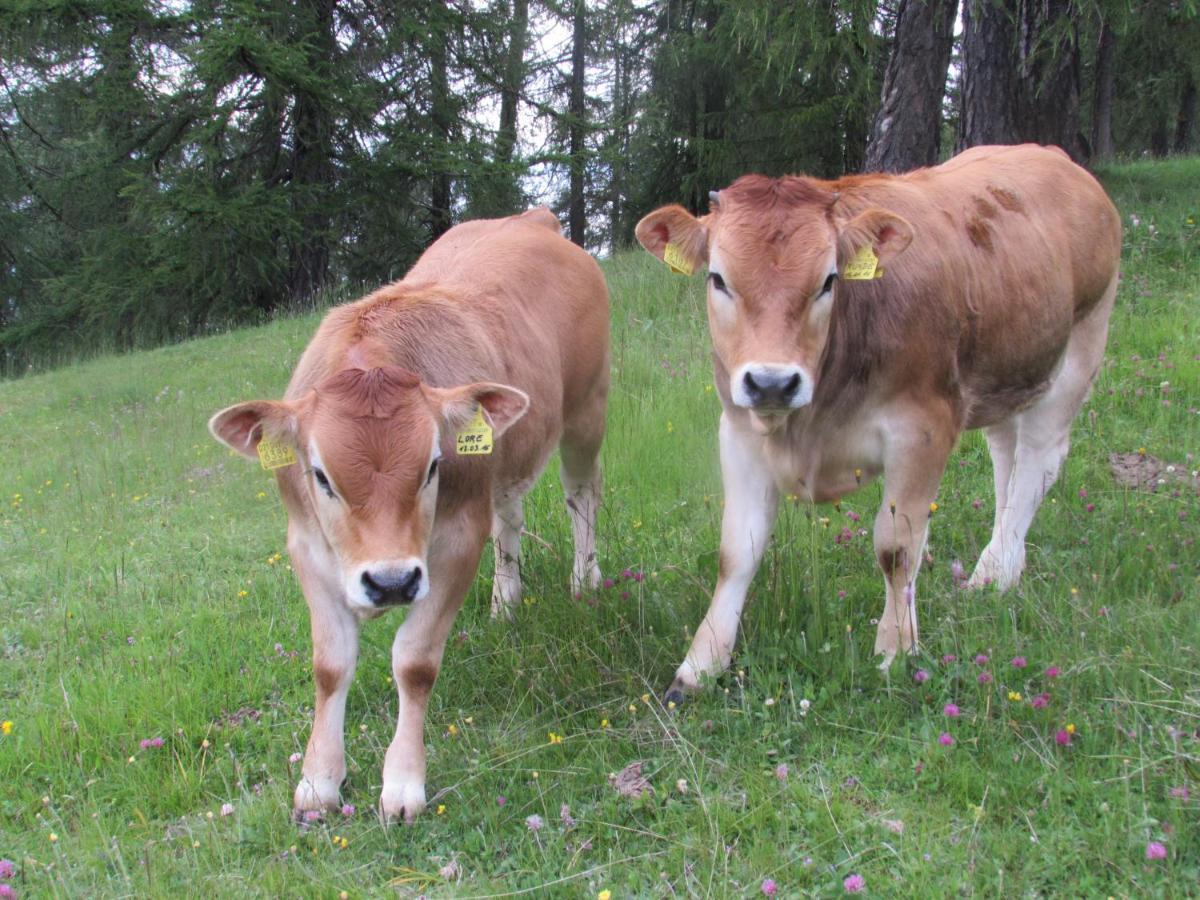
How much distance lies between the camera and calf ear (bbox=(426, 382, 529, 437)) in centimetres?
365

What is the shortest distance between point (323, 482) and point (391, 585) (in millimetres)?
485

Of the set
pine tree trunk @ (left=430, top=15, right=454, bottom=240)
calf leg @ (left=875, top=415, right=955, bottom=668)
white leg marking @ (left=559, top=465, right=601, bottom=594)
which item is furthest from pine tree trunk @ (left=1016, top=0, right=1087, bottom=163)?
pine tree trunk @ (left=430, top=15, right=454, bottom=240)

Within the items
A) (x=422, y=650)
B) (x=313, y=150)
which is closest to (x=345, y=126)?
(x=313, y=150)

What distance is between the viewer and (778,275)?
3.80 m

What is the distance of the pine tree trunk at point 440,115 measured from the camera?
21391mm

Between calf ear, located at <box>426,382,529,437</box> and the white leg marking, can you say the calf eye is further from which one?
the white leg marking

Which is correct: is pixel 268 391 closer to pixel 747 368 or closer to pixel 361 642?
pixel 361 642

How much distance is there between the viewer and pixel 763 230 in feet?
12.8

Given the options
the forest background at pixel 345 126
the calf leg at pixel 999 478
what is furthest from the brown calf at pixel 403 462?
the forest background at pixel 345 126

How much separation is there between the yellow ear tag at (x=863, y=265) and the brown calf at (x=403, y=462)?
1378 mm

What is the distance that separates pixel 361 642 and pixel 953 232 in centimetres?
331

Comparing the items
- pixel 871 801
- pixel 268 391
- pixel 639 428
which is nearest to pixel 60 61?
pixel 268 391

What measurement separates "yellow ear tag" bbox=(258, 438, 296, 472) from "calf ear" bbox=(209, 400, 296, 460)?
27 mm

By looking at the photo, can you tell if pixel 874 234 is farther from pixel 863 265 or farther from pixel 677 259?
pixel 677 259
